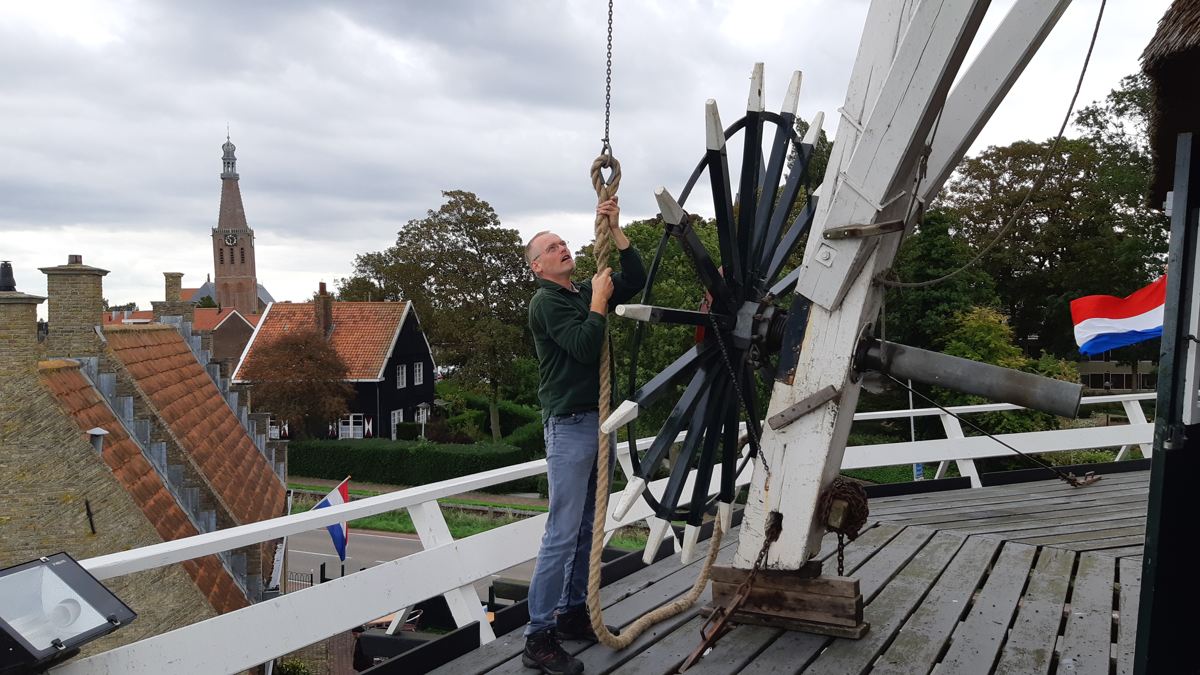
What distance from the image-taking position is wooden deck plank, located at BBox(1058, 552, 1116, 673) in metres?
3.50

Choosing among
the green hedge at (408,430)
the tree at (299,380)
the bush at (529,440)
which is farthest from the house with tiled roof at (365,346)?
the bush at (529,440)

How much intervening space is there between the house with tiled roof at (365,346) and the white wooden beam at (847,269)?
114 feet

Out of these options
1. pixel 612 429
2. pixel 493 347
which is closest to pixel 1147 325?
pixel 612 429

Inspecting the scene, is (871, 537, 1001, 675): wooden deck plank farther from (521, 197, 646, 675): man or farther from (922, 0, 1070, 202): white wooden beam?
(922, 0, 1070, 202): white wooden beam

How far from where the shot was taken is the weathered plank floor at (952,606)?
Result: 138 inches

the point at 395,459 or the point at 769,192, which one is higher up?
the point at 769,192

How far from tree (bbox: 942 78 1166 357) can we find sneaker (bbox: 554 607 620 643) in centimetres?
3291

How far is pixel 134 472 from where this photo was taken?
14422 millimetres

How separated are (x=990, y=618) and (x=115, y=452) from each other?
13738 mm

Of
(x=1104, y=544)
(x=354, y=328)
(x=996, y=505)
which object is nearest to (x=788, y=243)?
(x=1104, y=544)

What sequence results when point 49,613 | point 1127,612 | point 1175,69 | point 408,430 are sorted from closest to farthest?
point 49,613 < point 1175,69 < point 1127,612 < point 408,430

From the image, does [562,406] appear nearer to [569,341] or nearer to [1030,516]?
[569,341]

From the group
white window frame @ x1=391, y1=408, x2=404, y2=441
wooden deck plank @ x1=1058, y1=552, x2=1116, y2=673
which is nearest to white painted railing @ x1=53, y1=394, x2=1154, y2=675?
wooden deck plank @ x1=1058, y1=552, x2=1116, y2=673

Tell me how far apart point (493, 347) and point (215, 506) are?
927 inches
